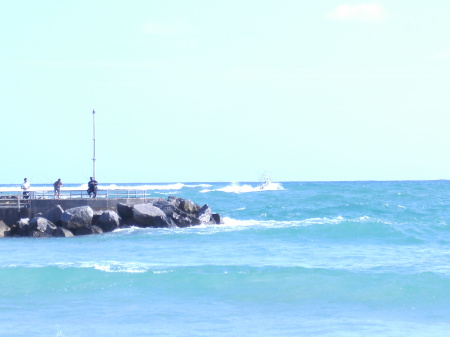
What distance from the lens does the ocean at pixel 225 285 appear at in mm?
14648

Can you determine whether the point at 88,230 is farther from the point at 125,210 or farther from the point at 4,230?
the point at 4,230

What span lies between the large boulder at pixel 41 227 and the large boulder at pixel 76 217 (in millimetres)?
578

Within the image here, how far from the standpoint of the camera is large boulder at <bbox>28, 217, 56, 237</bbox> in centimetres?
3038

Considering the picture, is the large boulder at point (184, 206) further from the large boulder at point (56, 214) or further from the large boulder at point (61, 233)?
the large boulder at point (61, 233)

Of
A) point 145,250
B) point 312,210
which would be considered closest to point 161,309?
point 145,250

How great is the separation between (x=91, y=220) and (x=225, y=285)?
13850 mm

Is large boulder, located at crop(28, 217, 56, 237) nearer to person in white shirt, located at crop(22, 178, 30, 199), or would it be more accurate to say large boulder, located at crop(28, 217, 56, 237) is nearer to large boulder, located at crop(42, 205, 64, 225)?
large boulder, located at crop(42, 205, 64, 225)

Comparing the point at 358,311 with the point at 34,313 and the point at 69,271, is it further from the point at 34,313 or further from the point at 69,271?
the point at 69,271

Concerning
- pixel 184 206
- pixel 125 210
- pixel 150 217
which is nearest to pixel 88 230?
pixel 125 210

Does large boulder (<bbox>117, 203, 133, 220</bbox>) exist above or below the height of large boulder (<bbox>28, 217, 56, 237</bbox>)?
above

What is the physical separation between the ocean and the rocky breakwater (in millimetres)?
756

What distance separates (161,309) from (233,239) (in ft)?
44.9

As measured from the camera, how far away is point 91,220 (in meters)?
31.7

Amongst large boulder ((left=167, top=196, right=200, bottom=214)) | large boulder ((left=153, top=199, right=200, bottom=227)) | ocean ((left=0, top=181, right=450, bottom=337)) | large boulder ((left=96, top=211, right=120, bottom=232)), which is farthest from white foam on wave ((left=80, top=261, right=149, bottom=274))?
large boulder ((left=167, top=196, right=200, bottom=214))
